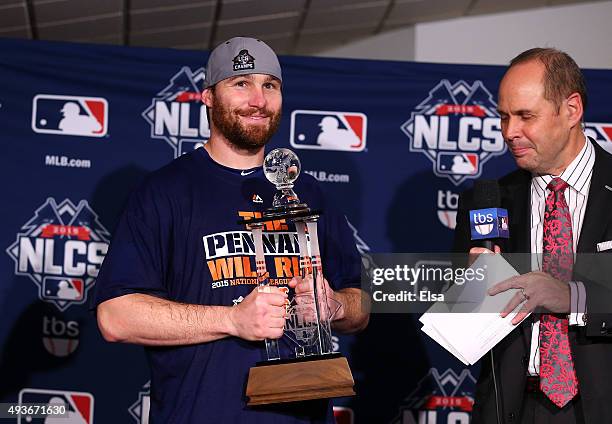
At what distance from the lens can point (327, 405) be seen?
244 centimetres

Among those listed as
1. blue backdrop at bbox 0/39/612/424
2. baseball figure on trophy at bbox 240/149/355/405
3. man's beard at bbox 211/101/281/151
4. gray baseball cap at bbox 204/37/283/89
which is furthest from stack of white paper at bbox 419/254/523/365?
blue backdrop at bbox 0/39/612/424

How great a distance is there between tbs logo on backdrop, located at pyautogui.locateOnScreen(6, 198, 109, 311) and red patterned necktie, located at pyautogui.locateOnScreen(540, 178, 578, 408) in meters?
2.14

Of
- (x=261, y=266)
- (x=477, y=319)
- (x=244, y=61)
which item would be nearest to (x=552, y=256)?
(x=477, y=319)

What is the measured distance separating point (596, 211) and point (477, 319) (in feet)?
1.47

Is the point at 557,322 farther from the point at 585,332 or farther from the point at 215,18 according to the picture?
the point at 215,18

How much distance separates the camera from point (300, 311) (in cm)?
234

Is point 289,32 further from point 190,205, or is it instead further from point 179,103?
point 190,205

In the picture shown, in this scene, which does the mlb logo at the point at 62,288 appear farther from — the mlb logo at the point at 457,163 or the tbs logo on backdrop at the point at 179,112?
the mlb logo at the point at 457,163

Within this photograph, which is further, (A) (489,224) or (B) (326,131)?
(B) (326,131)

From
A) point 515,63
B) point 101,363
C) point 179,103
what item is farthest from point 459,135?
point 101,363

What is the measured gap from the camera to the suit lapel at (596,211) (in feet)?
7.79

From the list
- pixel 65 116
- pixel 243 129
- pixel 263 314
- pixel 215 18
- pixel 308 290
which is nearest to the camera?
pixel 263 314

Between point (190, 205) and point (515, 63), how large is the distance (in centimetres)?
99

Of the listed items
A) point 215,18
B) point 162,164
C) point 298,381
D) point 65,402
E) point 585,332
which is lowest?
point 65,402
